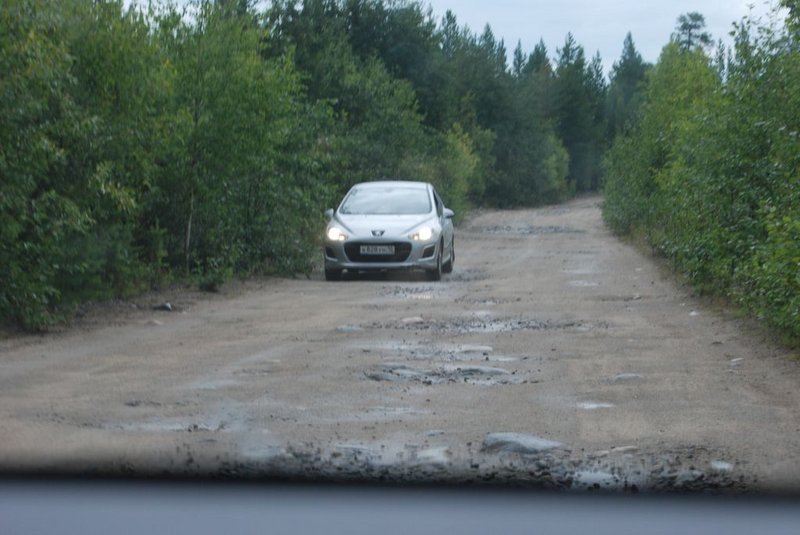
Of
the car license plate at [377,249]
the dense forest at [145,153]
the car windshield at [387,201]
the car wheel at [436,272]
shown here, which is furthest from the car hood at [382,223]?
the dense forest at [145,153]

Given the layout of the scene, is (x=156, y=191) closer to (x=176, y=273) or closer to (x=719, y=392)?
(x=176, y=273)

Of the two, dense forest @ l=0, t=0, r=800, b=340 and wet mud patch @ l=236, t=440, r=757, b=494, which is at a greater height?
dense forest @ l=0, t=0, r=800, b=340

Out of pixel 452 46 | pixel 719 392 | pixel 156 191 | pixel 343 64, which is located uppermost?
pixel 452 46

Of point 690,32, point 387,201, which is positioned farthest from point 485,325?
point 690,32

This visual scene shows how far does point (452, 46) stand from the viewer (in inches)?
3029

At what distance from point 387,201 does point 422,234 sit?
1.57 metres

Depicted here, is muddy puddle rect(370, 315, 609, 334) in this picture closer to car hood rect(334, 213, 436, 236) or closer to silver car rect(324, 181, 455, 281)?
silver car rect(324, 181, 455, 281)

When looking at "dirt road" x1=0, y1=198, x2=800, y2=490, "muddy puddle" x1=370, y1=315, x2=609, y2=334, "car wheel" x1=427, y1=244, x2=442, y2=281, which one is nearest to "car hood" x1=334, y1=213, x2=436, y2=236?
"car wheel" x1=427, y1=244, x2=442, y2=281

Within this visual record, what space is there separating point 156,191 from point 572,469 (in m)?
10.7

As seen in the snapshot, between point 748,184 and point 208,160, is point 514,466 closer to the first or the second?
point 748,184

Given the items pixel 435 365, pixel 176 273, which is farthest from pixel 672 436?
pixel 176 273

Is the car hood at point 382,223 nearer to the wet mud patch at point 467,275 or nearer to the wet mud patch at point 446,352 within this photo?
the wet mud patch at point 467,275

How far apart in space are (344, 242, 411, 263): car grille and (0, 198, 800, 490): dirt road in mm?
3645

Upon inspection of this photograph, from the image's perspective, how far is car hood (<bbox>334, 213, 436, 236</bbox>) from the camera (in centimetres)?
1888
